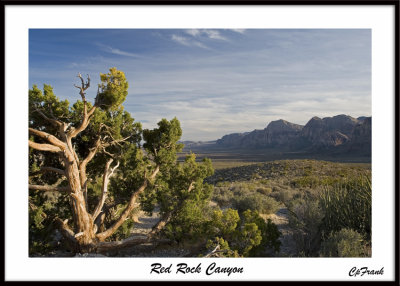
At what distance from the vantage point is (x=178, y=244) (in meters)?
7.07

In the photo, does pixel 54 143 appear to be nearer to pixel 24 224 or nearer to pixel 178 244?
pixel 24 224

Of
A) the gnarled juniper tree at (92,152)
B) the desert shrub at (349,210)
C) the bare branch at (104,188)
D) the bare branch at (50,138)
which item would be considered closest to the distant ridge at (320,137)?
the gnarled juniper tree at (92,152)

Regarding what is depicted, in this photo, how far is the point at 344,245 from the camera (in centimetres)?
511

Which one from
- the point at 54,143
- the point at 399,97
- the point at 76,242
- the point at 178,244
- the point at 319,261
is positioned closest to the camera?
the point at 319,261

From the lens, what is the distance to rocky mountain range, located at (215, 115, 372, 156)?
245 feet

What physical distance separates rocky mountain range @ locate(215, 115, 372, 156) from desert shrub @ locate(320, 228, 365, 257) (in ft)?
234

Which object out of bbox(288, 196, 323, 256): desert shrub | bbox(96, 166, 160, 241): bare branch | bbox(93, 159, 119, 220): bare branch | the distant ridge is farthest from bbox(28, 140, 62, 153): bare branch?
the distant ridge

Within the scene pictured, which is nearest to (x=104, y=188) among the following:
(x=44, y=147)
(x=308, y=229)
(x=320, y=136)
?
(x=44, y=147)

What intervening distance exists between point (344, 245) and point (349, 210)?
4.78 ft

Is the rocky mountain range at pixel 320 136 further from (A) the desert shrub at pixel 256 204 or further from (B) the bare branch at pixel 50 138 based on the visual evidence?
(B) the bare branch at pixel 50 138

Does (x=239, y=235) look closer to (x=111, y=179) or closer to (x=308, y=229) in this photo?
(x=308, y=229)

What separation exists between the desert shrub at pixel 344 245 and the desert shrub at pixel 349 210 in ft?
1.22
